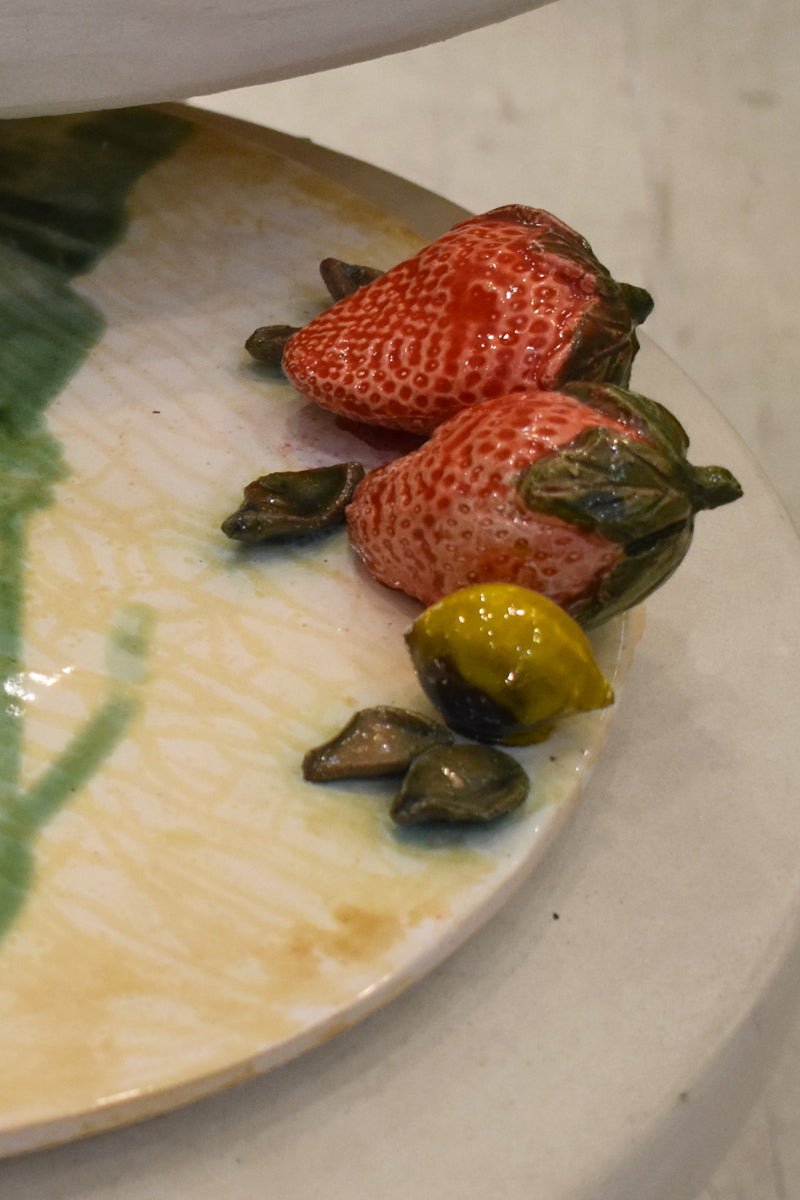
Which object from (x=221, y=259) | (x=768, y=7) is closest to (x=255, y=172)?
(x=221, y=259)

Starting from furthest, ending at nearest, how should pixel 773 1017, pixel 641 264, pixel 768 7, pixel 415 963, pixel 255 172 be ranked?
pixel 768 7 → pixel 641 264 → pixel 255 172 → pixel 773 1017 → pixel 415 963

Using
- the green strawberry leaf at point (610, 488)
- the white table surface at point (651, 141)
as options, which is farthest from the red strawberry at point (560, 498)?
the white table surface at point (651, 141)

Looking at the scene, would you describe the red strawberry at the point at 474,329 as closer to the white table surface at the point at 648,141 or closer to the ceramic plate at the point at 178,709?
the ceramic plate at the point at 178,709

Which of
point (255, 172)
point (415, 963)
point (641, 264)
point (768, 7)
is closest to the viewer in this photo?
point (415, 963)

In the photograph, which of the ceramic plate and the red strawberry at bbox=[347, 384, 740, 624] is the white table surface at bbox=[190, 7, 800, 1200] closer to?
the ceramic plate

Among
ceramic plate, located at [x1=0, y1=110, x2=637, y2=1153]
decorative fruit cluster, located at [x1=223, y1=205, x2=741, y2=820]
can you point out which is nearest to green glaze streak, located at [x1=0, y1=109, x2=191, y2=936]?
ceramic plate, located at [x1=0, y1=110, x2=637, y2=1153]

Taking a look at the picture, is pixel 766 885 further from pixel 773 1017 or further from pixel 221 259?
pixel 221 259
